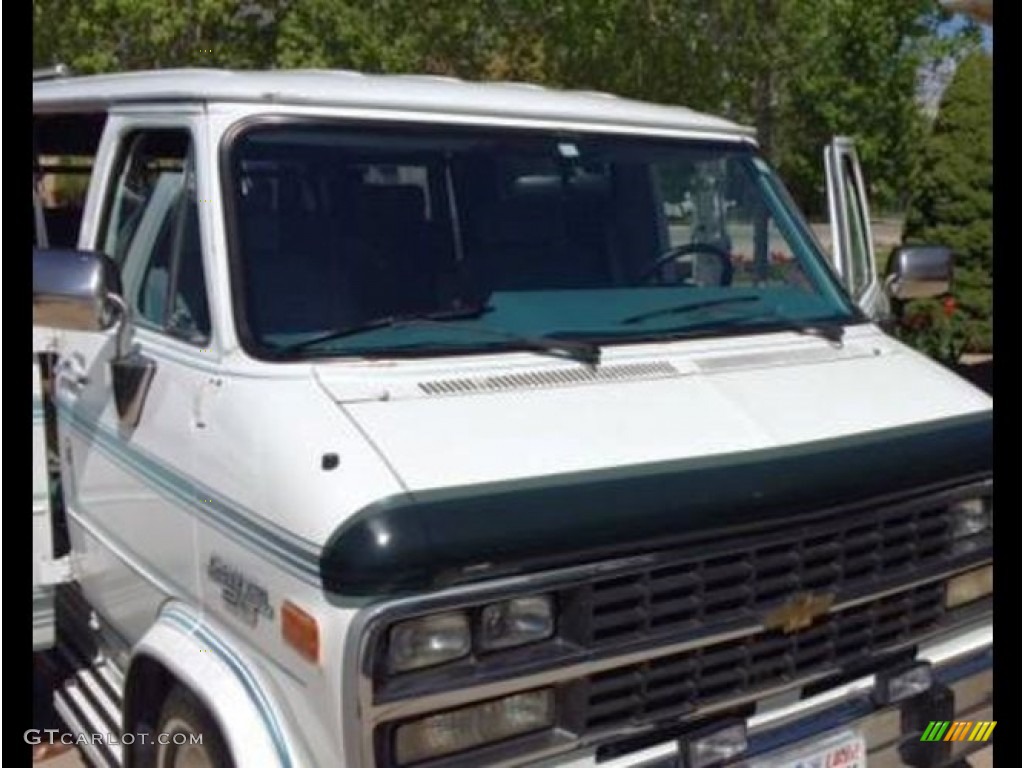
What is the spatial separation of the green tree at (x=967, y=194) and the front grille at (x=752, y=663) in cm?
858

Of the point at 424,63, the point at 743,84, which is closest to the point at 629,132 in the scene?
the point at 424,63

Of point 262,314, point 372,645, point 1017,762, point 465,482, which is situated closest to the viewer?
point 372,645

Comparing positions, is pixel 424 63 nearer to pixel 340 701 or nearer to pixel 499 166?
pixel 499 166

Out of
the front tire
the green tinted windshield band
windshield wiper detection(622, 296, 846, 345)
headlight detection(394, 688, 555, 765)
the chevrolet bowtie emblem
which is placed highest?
windshield wiper detection(622, 296, 846, 345)

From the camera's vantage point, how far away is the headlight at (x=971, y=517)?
3449 millimetres

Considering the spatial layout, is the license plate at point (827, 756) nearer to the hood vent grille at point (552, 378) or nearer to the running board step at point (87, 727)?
the hood vent grille at point (552, 378)

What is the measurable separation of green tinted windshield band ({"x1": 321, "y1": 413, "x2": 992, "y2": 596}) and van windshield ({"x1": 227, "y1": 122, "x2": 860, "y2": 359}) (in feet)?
2.06

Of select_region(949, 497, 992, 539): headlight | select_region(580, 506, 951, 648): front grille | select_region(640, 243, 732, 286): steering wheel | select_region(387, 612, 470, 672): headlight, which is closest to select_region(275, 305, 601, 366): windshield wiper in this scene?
select_region(580, 506, 951, 648): front grille

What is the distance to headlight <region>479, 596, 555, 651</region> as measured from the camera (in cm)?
266

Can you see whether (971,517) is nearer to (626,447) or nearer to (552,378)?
(626,447)

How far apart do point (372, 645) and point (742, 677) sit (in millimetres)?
975

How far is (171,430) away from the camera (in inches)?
129

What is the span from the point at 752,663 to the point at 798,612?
164 millimetres

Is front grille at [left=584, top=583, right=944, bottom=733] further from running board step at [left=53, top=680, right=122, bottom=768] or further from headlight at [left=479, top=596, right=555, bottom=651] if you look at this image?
running board step at [left=53, top=680, right=122, bottom=768]
